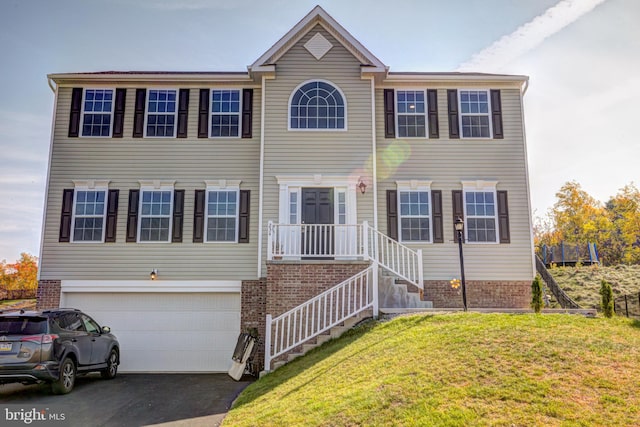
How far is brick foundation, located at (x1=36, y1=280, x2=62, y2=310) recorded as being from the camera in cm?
1282

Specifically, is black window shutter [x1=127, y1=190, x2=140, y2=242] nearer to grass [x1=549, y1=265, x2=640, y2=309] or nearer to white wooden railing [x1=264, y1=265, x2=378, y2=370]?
white wooden railing [x1=264, y1=265, x2=378, y2=370]

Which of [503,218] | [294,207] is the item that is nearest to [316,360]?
[294,207]

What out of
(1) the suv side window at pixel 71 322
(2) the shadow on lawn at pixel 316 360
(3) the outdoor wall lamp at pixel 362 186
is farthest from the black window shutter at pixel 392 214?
(1) the suv side window at pixel 71 322

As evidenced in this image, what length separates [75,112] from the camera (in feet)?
45.1

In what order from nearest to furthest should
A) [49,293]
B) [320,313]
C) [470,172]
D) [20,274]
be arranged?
1. [320,313]
2. [49,293]
3. [470,172]
4. [20,274]

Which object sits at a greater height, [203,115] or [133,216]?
[203,115]

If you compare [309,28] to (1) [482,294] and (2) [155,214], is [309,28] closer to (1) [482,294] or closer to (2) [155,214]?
(2) [155,214]

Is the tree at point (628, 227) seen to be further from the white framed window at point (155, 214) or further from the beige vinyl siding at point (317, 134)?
the white framed window at point (155, 214)

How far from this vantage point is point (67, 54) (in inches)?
517

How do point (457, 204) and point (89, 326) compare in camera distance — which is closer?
point (89, 326)

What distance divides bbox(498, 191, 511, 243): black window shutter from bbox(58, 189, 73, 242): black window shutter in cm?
1194

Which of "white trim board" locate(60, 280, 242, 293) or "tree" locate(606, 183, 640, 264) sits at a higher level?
"tree" locate(606, 183, 640, 264)

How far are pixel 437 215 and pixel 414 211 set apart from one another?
0.64 m

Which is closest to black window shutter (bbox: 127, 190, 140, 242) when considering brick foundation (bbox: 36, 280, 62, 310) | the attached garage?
the attached garage
